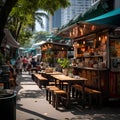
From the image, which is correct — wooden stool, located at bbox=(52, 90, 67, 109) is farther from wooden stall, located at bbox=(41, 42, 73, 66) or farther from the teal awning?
wooden stall, located at bbox=(41, 42, 73, 66)

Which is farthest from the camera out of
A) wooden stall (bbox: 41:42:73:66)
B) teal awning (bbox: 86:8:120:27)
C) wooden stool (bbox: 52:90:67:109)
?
wooden stall (bbox: 41:42:73:66)

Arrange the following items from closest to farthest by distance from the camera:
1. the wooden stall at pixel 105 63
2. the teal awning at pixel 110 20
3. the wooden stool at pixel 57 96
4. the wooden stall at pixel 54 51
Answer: the wooden stool at pixel 57 96 < the teal awning at pixel 110 20 < the wooden stall at pixel 105 63 < the wooden stall at pixel 54 51

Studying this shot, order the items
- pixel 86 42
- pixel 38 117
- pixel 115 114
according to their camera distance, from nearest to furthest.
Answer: pixel 38 117
pixel 115 114
pixel 86 42

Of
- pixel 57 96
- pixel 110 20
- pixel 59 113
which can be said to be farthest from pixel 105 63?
pixel 59 113

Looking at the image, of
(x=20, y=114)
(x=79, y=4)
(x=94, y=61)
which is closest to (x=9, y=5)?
(x=20, y=114)

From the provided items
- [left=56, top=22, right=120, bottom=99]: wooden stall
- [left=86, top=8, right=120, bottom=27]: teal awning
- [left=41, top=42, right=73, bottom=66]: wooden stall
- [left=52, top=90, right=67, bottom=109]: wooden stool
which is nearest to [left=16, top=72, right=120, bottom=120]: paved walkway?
[left=52, top=90, right=67, bottom=109]: wooden stool

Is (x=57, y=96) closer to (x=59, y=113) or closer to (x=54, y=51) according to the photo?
(x=59, y=113)

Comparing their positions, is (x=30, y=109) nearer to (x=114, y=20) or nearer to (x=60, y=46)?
(x=114, y=20)

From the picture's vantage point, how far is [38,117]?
984 cm

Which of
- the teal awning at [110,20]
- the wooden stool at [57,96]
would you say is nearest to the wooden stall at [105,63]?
the teal awning at [110,20]

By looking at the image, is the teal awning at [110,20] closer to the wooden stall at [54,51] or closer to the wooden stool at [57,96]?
the wooden stool at [57,96]

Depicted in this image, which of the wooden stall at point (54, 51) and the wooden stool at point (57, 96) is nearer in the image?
the wooden stool at point (57, 96)

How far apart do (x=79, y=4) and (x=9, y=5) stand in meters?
35.3

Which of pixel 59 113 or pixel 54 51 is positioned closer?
pixel 59 113
